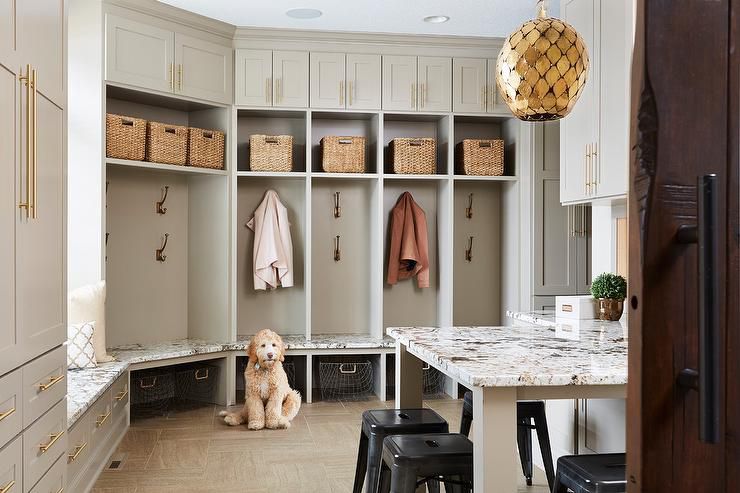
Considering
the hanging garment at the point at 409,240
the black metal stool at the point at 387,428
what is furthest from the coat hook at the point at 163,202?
the black metal stool at the point at 387,428

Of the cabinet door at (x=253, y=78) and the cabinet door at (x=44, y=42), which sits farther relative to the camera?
the cabinet door at (x=253, y=78)

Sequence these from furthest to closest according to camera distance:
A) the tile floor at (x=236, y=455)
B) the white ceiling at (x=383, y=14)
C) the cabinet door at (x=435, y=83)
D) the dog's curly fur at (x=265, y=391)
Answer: the cabinet door at (x=435, y=83)
the white ceiling at (x=383, y=14)
the dog's curly fur at (x=265, y=391)
the tile floor at (x=236, y=455)

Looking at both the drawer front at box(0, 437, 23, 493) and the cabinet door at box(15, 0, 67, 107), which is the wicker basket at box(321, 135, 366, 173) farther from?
the drawer front at box(0, 437, 23, 493)

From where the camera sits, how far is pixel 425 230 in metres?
5.86

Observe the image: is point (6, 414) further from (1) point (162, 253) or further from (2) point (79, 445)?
(1) point (162, 253)

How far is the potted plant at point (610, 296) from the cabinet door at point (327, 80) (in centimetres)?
280

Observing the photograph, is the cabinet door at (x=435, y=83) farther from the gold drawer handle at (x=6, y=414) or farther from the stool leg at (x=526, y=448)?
the gold drawer handle at (x=6, y=414)

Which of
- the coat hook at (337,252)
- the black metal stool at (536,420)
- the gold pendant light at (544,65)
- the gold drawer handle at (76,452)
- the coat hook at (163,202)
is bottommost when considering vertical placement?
the gold drawer handle at (76,452)

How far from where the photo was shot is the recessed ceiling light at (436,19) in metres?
5.12

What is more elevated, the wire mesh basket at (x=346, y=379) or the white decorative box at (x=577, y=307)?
the white decorative box at (x=577, y=307)

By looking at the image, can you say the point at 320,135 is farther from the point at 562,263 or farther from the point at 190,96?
the point at 562,263

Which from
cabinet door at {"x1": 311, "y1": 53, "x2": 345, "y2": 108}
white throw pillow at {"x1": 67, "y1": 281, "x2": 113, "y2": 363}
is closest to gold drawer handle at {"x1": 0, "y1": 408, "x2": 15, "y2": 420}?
white throw pillow at {"x1": 67, "y1": 281, "x2": 113, "y2": 363}

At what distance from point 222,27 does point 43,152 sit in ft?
10.3

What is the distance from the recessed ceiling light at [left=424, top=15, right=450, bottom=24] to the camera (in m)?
5.12
